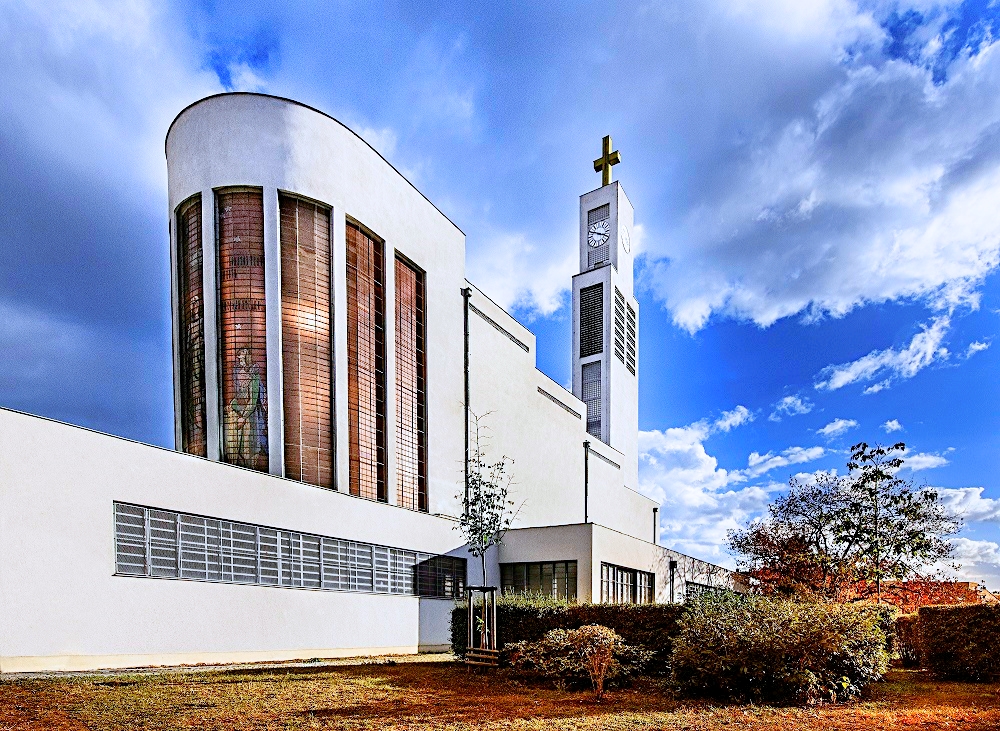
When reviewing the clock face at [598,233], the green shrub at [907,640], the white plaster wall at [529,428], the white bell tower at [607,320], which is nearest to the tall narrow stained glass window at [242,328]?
the white plaster wall at [529,428]

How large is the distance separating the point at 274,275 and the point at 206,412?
174 inches

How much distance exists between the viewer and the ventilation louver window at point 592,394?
4888 cm

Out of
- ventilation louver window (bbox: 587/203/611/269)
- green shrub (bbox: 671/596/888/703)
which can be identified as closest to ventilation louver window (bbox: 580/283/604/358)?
ventilation louver window (bbox: 587/203/611/269)

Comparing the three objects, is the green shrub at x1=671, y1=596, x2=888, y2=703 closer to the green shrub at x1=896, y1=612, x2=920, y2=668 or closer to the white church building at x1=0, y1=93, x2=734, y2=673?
the green shrub at x1=896, y1=612, x2=920, y2=668

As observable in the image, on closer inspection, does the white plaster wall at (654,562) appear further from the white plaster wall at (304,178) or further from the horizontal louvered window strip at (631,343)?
the horizontal louvered window strip at (631,343)

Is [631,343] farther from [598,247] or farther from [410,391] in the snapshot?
[410,391]

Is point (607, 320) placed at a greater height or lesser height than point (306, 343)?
greater

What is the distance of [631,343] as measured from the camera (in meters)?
52.7

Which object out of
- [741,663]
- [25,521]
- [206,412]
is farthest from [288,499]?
[741,663]

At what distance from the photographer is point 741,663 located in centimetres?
1067

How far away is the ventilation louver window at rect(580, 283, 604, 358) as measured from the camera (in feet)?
161

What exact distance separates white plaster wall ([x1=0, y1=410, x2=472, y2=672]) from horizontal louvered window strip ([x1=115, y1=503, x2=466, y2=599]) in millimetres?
227

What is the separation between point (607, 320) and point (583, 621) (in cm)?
3524

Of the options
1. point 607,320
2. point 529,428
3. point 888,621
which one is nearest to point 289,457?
point 888,621
